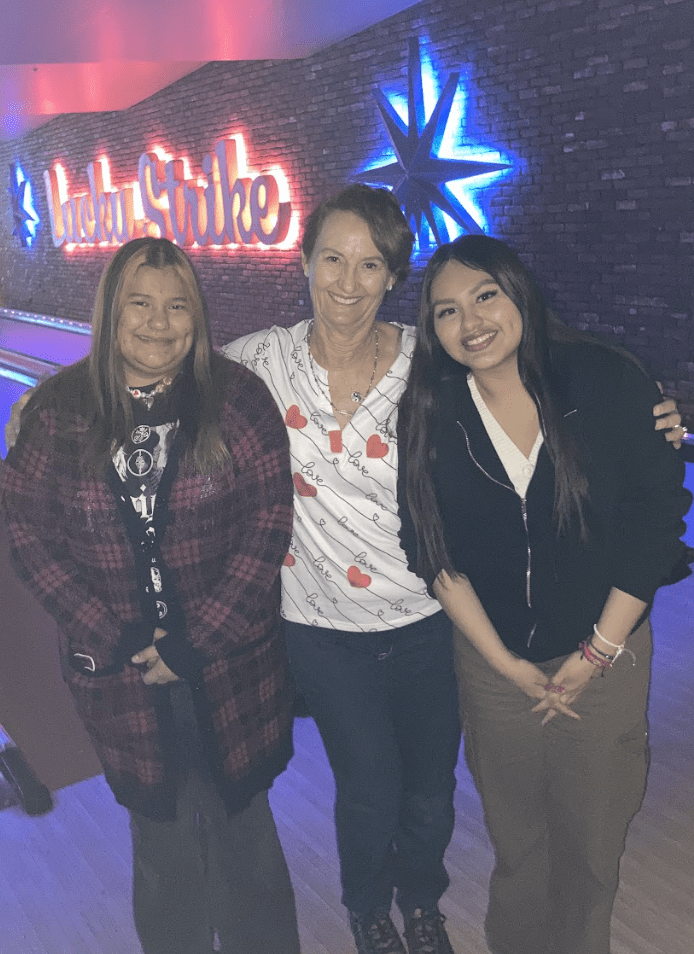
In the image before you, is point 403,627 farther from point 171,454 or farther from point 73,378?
point 73,378

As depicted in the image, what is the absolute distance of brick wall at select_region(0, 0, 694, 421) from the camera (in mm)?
5094

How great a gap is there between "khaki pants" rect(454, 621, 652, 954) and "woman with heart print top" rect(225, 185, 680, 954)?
0.12 metres

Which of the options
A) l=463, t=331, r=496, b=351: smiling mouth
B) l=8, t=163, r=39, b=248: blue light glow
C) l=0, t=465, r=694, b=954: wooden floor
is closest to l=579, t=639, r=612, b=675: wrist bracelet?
l=463, t=331, r=496, b=351: smiling mouth

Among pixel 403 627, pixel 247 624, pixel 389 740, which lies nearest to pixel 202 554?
pixel 247 624

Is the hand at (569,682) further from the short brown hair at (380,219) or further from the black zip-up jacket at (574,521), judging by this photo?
the short brown hair at (380,219)

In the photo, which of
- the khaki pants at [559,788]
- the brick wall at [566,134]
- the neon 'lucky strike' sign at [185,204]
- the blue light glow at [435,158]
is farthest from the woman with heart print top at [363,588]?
the neon 'lucky strike' sign at [185,204]

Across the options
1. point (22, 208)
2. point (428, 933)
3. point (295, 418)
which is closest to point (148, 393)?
point (295, 418)

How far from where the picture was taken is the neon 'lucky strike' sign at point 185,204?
29.5 ft

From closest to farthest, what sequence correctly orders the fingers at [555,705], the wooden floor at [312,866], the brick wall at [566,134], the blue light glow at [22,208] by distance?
the fingers at [555,705]
the wooden floor at [312,866]
the brick wall at [566,134]
the blue light glow at [22,208]

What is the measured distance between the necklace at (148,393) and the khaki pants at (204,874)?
1.77 ft

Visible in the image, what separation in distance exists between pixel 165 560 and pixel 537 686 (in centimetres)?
71

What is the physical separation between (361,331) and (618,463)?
55cm

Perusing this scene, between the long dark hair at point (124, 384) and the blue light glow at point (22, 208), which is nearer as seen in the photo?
the long dark hair at point (124, 384)

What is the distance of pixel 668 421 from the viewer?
150cm
